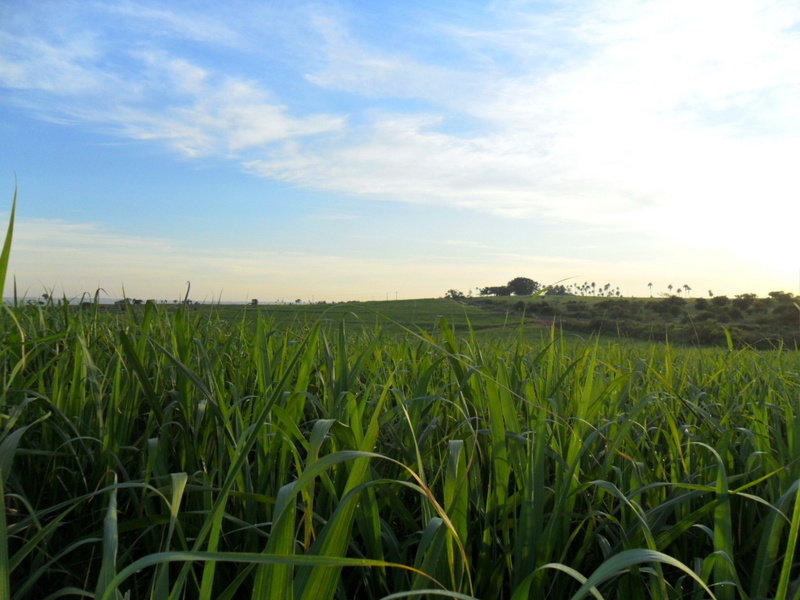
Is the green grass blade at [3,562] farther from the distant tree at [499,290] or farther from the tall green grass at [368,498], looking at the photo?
the distant tree at [499,290]

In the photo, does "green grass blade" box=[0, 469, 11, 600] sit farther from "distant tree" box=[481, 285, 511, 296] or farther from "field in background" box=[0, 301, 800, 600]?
"distant tree" box=[481, 285, 511, 296]

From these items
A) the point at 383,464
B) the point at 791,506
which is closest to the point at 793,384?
the point at 791,506

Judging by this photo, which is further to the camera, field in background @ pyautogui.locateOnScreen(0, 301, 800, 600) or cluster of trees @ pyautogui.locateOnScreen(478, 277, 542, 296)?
cluster of trees @ pyautogui.locateOnScreen(478, 277, 542, 296)

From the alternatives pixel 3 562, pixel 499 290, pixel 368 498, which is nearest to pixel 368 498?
pixel 368 498

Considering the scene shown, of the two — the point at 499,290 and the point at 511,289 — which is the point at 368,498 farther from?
the point at 499,290

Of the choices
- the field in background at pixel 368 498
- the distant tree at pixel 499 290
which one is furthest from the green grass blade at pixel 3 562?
the distant tree at pixel 499 290

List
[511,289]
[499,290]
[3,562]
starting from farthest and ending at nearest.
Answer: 1. [499,290]
2. [511,289]
3. [3,562]

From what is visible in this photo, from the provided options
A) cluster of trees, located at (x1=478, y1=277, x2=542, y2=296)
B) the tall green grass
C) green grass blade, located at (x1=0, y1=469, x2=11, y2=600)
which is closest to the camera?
green grass blade, located at (x1=0, y1=469, x2=11, y2=600)

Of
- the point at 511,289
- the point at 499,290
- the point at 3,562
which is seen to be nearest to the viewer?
the point at 3,562

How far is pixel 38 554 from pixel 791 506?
1.72 meters

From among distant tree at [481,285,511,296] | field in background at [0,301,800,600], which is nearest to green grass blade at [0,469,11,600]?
field in background at [0,301,800,600]

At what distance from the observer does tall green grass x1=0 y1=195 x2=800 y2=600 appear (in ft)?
2.86

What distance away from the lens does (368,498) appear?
1126 millimetres

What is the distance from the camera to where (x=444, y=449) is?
1618 millimetres
